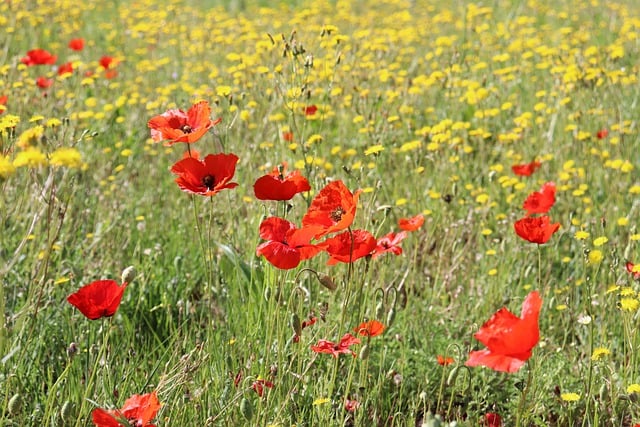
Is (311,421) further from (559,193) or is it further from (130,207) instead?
(559,193)

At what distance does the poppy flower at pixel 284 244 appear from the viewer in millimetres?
1801

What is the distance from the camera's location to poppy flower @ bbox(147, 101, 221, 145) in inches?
77.7

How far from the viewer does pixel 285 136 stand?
349 cm

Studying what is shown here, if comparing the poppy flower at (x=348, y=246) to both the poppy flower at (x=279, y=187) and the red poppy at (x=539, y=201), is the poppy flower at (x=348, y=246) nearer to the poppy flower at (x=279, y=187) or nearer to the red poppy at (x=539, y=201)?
the poppy flower at (x=279, y=187)

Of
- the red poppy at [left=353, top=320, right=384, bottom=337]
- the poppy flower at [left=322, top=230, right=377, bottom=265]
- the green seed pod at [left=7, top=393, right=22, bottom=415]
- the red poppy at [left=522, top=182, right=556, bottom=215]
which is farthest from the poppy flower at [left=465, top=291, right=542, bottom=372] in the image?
the red poppy at [left=522, top=182, right=556, bottom=215]

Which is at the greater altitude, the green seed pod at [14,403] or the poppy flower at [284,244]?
the poppy flower at [284,244]

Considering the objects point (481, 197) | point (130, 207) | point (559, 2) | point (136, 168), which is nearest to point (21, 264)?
point (130, 207)

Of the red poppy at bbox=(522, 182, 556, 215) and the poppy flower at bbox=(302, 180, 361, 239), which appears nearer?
the poppy flower at bbox=(302, 180, 361, 239)

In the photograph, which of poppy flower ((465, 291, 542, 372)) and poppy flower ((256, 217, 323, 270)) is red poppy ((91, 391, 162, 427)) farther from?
poppy flower ((465, 291, 542, 372))

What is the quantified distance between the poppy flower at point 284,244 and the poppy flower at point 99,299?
0.30 m

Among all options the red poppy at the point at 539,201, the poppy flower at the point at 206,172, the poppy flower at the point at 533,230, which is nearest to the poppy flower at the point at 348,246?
the poppy flower at the point at 206,172

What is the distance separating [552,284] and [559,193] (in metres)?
0.61

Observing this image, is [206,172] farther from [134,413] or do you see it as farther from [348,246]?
[134,413]

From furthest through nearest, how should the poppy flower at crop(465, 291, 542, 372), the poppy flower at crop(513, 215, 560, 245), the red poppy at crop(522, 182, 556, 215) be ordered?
1. the red poppy at crop(522, 182, 556, 215)
2. the poppy flower at crop(513, 215, 560, 245)
3. the poppy flower at crop(465, 291, 542, 372)
